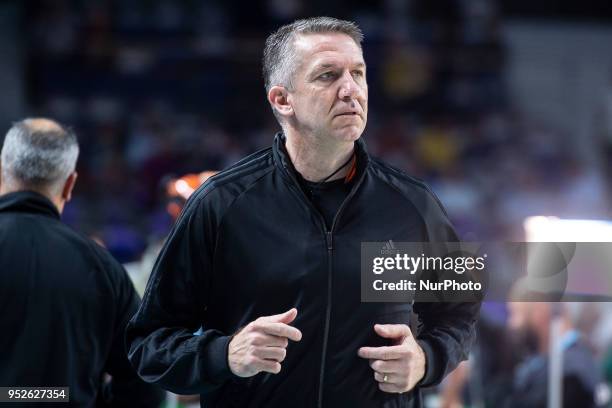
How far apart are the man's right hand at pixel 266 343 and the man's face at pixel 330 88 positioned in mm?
525

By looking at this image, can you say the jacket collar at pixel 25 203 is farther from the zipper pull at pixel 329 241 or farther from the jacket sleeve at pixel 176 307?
the zipper pull at pixel 329 241

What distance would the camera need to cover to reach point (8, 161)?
10.7 feet

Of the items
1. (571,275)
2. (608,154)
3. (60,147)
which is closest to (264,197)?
(60,147)

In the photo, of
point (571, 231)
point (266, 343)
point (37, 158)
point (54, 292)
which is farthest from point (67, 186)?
point (571, 231)

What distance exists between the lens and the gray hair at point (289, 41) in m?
2.71

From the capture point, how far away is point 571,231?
3.54m

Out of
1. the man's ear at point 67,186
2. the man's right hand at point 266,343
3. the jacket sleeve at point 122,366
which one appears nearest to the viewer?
the man's right hand at point 266,343

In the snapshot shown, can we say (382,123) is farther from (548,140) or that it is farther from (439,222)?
(439,222)

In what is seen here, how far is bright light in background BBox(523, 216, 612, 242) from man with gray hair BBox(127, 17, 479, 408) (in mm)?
833

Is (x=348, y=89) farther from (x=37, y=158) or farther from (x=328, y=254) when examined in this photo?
(x=37, y=158)

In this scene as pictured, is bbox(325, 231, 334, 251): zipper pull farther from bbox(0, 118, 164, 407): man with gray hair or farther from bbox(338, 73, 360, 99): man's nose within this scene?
bbox(0, 118, 164, 407): man with gray hair

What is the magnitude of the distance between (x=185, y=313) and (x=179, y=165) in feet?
24.3

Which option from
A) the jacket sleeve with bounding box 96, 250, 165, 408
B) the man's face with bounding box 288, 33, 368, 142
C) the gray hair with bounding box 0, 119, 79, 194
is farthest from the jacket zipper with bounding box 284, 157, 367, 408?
the gray hair with bounding box 0, 119, 79, 194

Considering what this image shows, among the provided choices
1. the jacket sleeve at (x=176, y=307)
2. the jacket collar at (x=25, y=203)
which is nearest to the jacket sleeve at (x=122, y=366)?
the jacket collar at (x=25, y=203)
